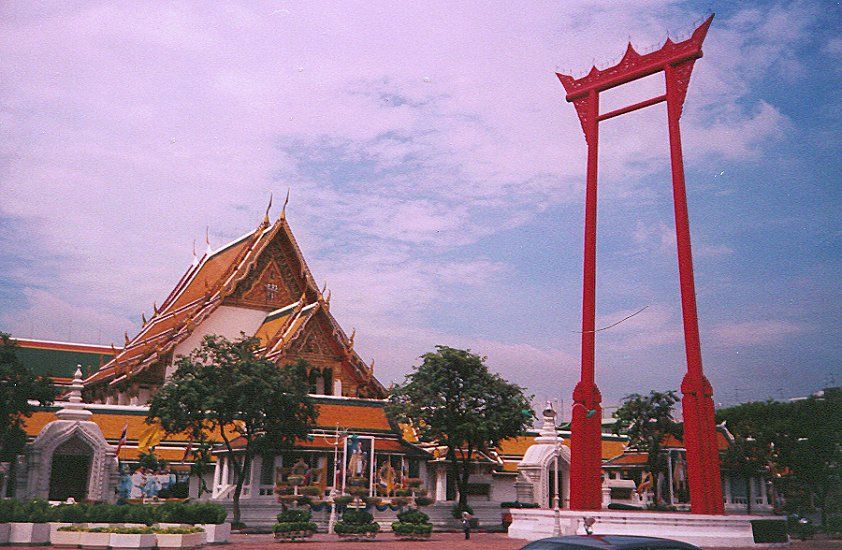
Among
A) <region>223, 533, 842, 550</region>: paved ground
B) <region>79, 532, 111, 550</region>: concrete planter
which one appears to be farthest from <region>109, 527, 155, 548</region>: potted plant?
<region>223, 533, 842, 550</region>: paved ground

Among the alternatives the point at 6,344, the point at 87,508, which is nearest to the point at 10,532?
the point at 87,508

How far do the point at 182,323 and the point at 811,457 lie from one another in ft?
96.3

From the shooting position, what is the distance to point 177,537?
62.7 feet

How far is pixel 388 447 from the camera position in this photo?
1328 inches

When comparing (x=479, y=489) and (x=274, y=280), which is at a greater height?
(x=274, y=280)

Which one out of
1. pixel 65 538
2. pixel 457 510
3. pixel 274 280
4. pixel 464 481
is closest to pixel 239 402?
pixel 65 538

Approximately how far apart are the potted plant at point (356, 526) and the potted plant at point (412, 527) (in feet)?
2.94

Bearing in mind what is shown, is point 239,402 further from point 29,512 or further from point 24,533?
point 24,533

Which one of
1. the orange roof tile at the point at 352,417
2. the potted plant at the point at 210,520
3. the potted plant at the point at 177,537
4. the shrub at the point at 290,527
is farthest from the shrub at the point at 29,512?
the orange roof tile at the point at 352,417

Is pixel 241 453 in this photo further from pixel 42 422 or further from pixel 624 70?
pixel 624 70

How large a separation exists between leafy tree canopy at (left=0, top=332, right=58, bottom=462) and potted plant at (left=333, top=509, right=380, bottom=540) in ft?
35.3

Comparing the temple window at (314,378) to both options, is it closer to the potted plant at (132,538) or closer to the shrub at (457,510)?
the shrub at (457,510)

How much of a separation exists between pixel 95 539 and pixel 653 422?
25.7 m

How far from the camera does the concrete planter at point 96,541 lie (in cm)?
1888
